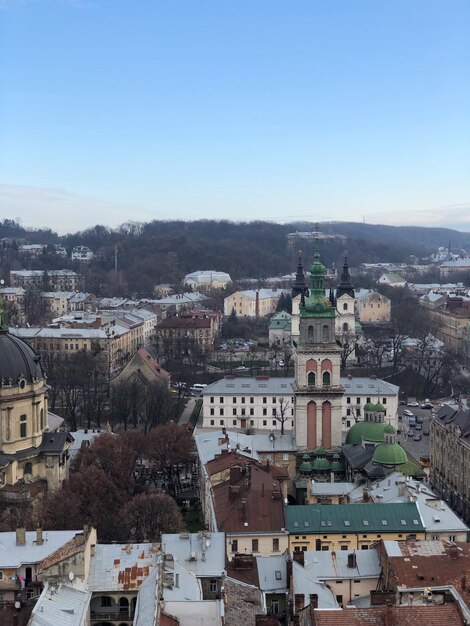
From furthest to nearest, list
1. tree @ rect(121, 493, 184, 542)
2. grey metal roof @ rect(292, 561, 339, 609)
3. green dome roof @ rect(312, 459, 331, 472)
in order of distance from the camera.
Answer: green dome roof @ rect(312, 459, 331, 472) → tree @ rect(121, 493, 184, 542) → grey metal roof @ rect(292, 561, 339, 609)

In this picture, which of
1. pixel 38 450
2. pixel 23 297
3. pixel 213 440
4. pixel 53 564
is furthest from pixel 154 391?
pixel 23 297

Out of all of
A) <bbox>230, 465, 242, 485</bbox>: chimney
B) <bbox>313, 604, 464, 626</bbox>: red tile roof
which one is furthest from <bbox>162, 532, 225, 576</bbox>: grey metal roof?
<bbox>313, 604, 464, 626</bbox>: red tile roof

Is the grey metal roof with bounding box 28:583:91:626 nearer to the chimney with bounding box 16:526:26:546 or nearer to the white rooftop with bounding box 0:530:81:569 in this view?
the white rooftop with bounding box 0:530:81:569

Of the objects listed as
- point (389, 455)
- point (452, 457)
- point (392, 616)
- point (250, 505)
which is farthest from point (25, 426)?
point (392, 616)

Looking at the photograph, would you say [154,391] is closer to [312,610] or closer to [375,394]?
[375,394]

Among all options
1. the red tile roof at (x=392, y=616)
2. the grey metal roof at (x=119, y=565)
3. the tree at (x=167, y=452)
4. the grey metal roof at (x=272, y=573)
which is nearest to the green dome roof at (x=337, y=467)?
the tree at (x=167, y=452)

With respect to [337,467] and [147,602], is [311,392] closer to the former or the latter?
[337,467]

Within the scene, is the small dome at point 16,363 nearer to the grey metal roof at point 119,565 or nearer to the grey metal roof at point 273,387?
the grey metal roof at point 119,565
